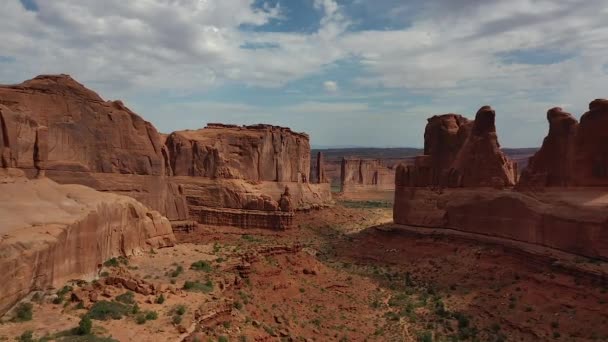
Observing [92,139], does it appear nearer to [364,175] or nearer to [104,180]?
[104,180]

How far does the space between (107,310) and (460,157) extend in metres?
30.2

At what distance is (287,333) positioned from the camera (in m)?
21.8

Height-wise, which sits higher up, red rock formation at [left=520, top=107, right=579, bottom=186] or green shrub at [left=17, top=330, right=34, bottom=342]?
red rock formation at [left=520, top=107, right=579, bottom=186]

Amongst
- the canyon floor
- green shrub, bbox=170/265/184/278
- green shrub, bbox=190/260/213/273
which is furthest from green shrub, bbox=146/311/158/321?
green shrub, bbox=190/260/213/273

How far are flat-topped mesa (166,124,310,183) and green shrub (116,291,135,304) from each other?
84.1 ft

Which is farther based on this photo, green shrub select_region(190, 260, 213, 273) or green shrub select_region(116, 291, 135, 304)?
green shrub select_region(190, 260, 213, 273)

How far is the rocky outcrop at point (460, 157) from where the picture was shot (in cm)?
3650

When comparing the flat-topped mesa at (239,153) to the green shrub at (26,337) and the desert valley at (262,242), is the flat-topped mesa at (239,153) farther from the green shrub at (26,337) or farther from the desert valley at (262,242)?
the green shrub at (26,337)

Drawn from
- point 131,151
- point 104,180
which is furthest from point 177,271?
point 131,151

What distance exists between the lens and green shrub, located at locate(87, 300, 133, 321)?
16.8 m

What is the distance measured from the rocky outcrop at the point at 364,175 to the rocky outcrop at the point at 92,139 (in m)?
66.8

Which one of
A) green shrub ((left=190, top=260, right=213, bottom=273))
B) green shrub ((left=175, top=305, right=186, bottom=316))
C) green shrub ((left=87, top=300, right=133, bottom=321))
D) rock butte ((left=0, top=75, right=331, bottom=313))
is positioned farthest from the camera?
green shrub ((left=190, top=260, right=213, bottom=273))

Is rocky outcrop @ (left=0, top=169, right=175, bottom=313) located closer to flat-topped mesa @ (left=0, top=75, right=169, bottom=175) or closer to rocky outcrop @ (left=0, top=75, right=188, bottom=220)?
rocky outcrop @ (left=0, top=75, right=188, bottom=220)

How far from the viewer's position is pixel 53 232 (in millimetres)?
17891
